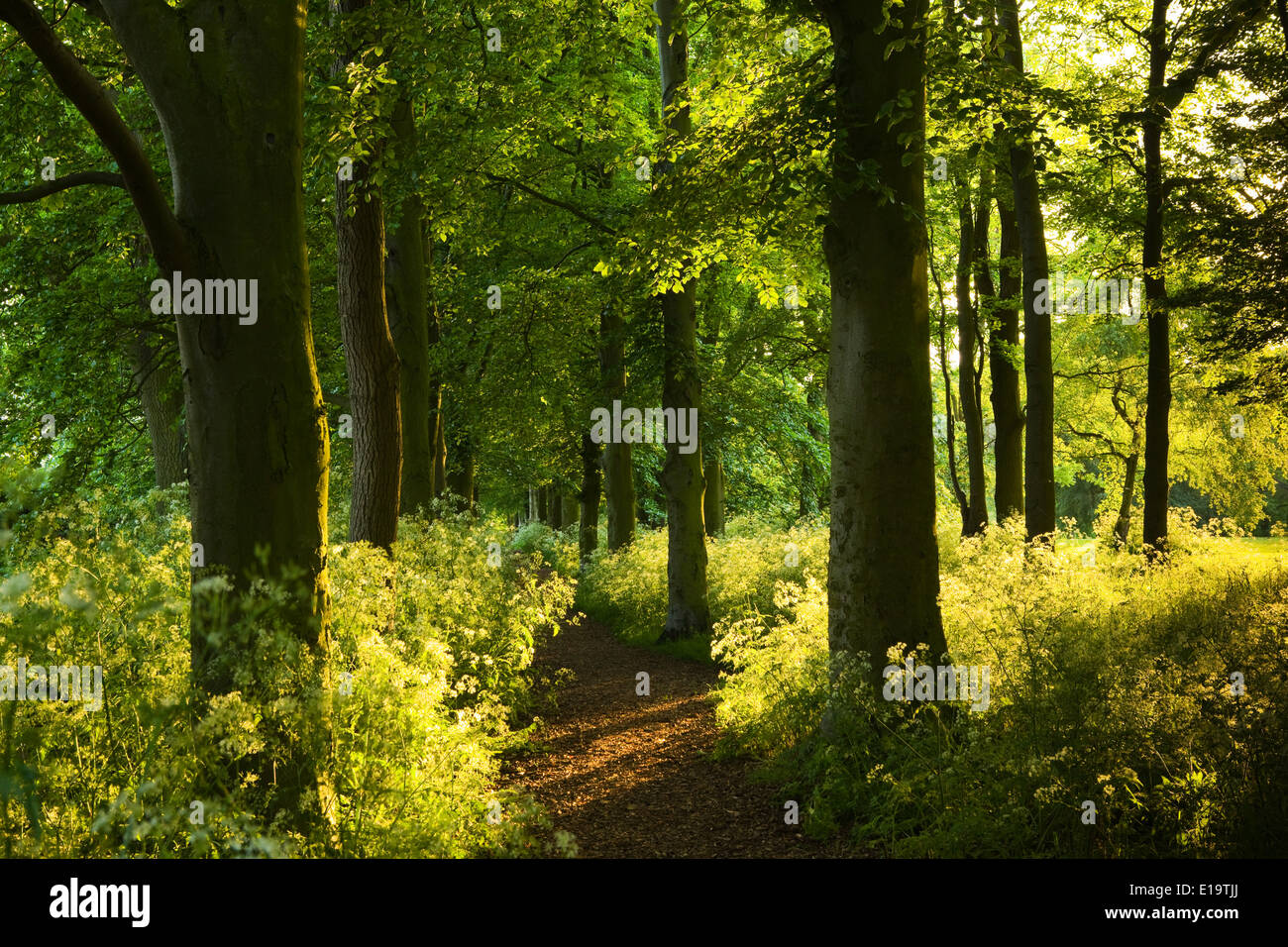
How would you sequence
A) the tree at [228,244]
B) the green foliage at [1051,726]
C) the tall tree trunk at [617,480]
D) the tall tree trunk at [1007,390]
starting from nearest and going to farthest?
the tree at [228,244] < the green foliage at [1051,726] < the tall tree trunk at [1007,390] < the tall tree trunk at [617,480]

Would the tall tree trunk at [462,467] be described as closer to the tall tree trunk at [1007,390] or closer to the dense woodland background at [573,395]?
the dense woodland background at [573,395]

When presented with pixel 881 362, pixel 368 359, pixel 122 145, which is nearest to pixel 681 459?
pixel 368 359

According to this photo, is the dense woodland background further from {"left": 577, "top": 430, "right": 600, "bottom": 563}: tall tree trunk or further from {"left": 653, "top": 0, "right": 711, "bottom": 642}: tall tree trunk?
{"left": 577, "top": 430, "right": 600, "bottom": 563}: tall tree trunk

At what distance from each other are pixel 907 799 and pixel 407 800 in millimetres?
3147

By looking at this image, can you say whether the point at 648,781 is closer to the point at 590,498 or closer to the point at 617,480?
the point at 617,480

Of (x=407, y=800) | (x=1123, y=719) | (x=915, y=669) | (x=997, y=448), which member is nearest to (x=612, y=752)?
(x=915, y=669)

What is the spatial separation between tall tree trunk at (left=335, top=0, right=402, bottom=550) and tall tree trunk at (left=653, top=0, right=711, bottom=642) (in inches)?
239

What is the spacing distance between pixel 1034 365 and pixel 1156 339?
5.83 ft

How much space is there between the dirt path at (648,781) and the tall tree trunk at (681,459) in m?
2.47

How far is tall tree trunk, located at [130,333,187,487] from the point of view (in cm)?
1465

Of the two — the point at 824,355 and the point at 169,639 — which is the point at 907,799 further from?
the point at 824,355

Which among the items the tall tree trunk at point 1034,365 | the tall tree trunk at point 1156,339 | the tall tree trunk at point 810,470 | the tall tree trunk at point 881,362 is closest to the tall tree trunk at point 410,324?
the tall tree trunk at point 881,362

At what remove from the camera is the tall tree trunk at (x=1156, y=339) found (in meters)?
13.1

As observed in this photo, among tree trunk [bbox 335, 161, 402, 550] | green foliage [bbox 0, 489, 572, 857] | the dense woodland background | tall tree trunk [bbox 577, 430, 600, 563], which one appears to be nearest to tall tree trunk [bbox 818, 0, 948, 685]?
the dense woodland background
